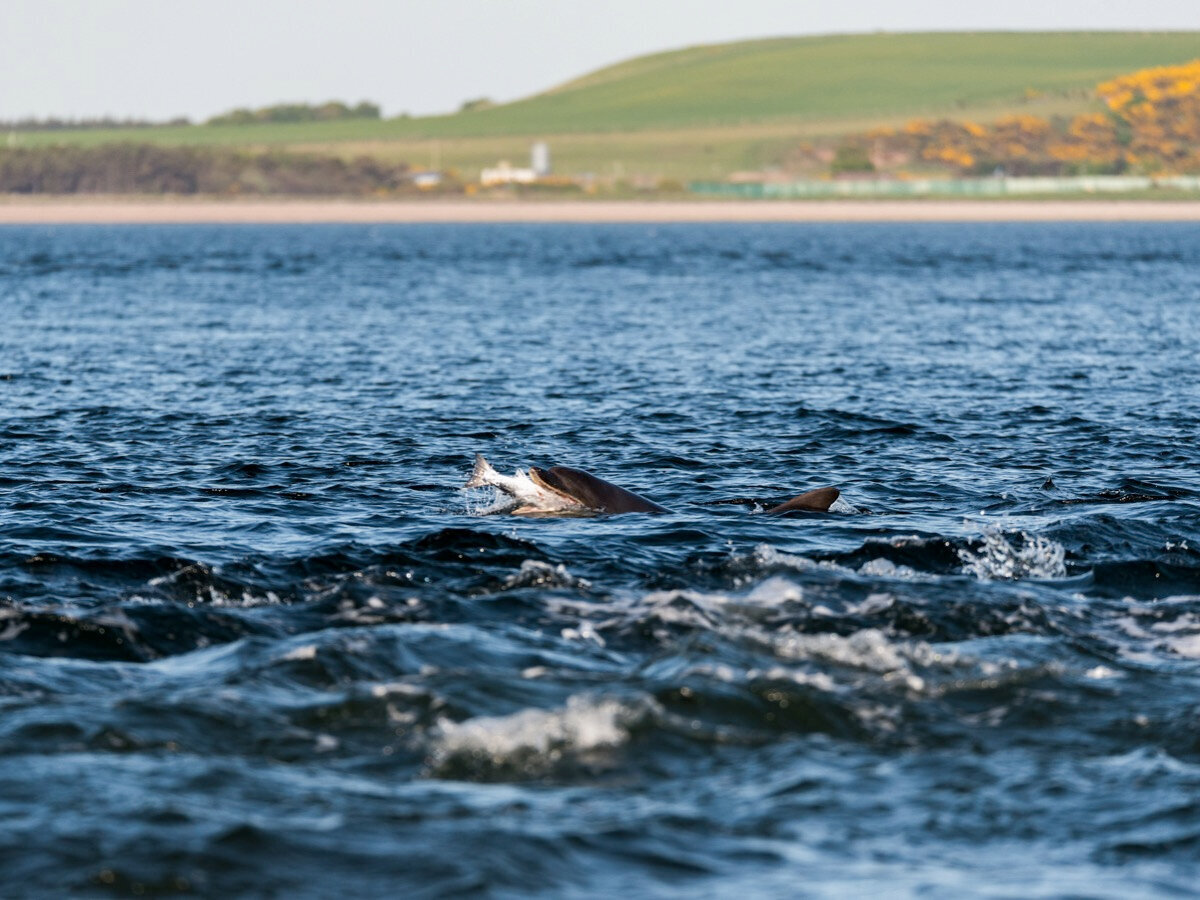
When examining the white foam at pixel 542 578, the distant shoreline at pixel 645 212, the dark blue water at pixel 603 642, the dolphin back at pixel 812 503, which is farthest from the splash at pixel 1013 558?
the distant shoreline at pixel 645 212

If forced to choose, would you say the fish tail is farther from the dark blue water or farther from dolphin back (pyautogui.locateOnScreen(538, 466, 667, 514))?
dolphin back (pyautogui.locateOnScreen(538, 466, 667, 514))

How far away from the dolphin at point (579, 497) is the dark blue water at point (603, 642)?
0.34m

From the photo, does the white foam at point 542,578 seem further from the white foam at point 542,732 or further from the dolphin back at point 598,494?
the white foam at point 542,732

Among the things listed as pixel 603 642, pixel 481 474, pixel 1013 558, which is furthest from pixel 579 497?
pixel 603 642

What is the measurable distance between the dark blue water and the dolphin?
34cm

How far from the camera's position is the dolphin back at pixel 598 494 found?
15992 mm

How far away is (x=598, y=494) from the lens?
16.1 m

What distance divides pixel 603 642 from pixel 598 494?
4.95 meters

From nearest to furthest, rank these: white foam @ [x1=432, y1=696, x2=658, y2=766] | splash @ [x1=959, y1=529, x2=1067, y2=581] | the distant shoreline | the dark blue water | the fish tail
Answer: the dark blue water < white foam @ [x1=432, y1=696, x2=658, y2=766] < splash @ [x1=959, y1=529, x2=1067, y2=581] < the fish tail < the distant shoreline

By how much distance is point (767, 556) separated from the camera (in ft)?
44.3

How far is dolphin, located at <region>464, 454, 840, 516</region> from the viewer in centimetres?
1599

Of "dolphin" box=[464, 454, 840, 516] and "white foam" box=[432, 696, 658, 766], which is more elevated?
"dolphin" box=[464, 454, 840, 516]

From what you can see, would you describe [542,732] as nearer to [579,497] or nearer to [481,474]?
[579,497]

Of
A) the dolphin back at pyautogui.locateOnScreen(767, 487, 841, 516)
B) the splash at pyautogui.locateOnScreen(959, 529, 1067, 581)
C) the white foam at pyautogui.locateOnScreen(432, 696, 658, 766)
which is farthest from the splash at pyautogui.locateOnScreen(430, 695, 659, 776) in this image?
the dolphin back at pyautogui.locateOnScreen(767, 487, 841, 516)
